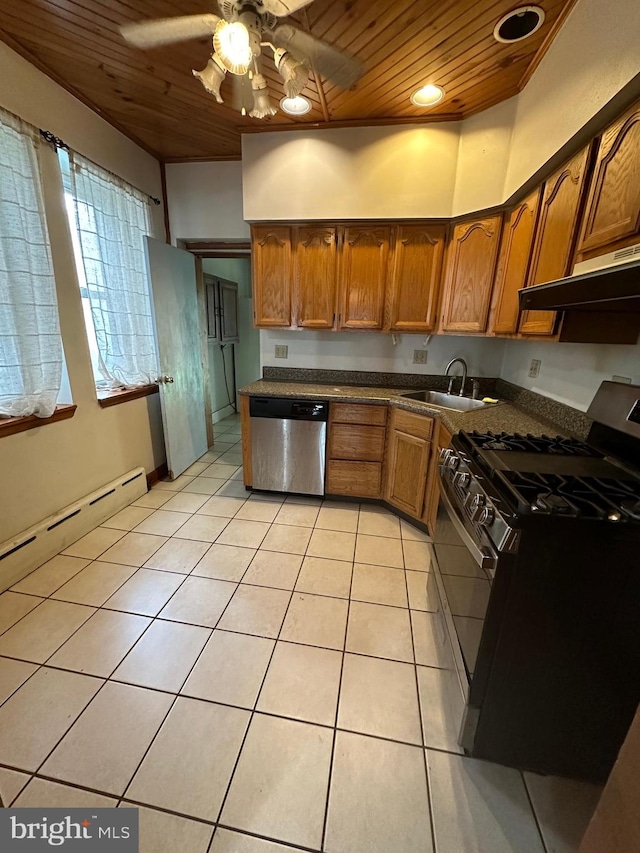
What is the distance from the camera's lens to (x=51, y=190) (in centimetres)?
194

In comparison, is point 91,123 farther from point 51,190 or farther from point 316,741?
point 316,741

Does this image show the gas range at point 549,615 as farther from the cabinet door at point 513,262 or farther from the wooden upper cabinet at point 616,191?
the cabinet door at point 513,262

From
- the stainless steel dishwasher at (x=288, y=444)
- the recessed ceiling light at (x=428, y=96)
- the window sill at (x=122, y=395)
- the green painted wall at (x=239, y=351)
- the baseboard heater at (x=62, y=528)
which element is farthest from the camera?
the green painted wall at (x=239, y=351)

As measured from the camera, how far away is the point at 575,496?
96cm

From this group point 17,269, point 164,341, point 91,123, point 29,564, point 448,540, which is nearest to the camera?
point 448,540

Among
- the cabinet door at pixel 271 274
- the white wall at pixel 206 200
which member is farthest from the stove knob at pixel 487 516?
the white wall at pixel 206 200

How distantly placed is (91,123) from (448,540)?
326 cm

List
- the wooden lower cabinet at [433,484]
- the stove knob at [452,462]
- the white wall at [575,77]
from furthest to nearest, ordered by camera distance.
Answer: the wooden lower cabinet at [433,484] → the stove knob at [452,462] → the white wall at [575,77]

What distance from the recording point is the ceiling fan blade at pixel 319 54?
4.25ft

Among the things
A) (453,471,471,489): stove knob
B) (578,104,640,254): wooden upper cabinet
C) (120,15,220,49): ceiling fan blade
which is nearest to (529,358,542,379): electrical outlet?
(578,104,640,254): wooden upper cabinet

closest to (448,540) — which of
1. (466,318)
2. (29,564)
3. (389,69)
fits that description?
(466,318)

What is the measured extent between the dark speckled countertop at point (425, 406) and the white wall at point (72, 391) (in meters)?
1.03

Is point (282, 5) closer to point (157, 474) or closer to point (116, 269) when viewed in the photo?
point (116, 269)

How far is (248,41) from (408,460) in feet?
7.15
